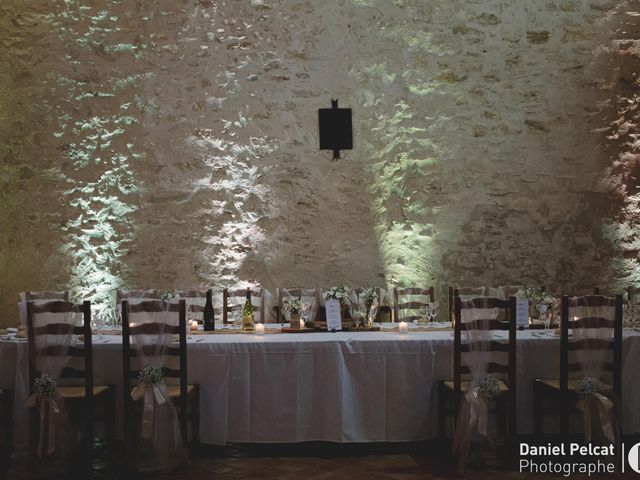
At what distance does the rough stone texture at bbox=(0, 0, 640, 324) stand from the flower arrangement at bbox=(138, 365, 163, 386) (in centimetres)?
297

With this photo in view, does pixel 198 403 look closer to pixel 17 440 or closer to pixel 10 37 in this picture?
pixel 17 440

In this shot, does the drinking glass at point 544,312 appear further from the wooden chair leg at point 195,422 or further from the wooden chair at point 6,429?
the wooden chair at point 6,429

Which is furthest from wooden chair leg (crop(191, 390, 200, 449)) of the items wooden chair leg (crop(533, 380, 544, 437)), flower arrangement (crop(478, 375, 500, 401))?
wooden chair leg (crop(533, 380, 544, 437))

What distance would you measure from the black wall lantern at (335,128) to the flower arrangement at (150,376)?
11.9 feet

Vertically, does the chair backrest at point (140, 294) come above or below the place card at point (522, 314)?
above

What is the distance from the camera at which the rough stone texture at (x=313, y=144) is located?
683 centimetres

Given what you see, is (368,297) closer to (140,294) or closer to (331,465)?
(331,465)

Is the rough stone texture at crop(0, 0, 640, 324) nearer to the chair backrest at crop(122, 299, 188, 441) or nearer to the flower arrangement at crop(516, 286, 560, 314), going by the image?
the flower arrangement at crop(516, 286, 560, 314)

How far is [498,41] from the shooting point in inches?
274

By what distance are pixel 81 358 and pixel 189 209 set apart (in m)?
2.80

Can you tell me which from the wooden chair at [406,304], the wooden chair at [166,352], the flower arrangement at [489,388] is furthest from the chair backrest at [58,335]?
the wooden chair at [406,304]

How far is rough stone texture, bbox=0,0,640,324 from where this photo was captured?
6828 millimetres

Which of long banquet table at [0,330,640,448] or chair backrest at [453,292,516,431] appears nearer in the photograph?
chair backrest at [453,292,516,431]

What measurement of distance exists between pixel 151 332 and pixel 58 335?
56cm
